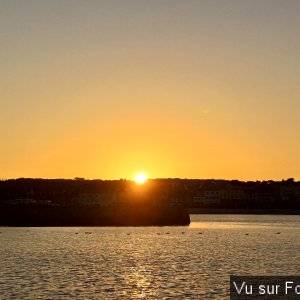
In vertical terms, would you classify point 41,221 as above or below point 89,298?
above

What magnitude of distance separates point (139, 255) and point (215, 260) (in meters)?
13.3

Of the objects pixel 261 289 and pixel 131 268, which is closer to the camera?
pixel 261 289

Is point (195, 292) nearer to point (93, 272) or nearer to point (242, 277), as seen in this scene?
point (242, 277)

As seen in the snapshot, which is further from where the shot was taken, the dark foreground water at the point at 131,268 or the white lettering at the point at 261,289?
the dark foreground water at the point at 131,268

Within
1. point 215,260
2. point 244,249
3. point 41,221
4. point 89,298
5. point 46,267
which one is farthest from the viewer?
point 41,221

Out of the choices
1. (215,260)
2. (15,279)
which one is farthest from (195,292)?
(215,260)

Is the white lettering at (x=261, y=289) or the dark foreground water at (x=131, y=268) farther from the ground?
the dark foreground water at (x=131, y=268)

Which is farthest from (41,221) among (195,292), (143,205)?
(195,292)

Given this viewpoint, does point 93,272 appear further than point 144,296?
Yes

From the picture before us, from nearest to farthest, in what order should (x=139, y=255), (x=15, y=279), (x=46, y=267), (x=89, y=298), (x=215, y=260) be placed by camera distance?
(x=89, y=298)
(x=15, y=279)
(x=46, y=267)
(x=215, y=260)
(x=139, y=255)

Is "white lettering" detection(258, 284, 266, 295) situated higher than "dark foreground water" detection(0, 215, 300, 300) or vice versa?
"dark foreground water" detection(0, 215, 300, 300)

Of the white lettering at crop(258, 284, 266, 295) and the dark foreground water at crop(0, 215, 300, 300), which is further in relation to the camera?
the dark foreground water at crop(0, 215, 300, 300)

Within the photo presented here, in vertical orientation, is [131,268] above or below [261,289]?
above

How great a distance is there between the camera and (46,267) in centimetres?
7619
